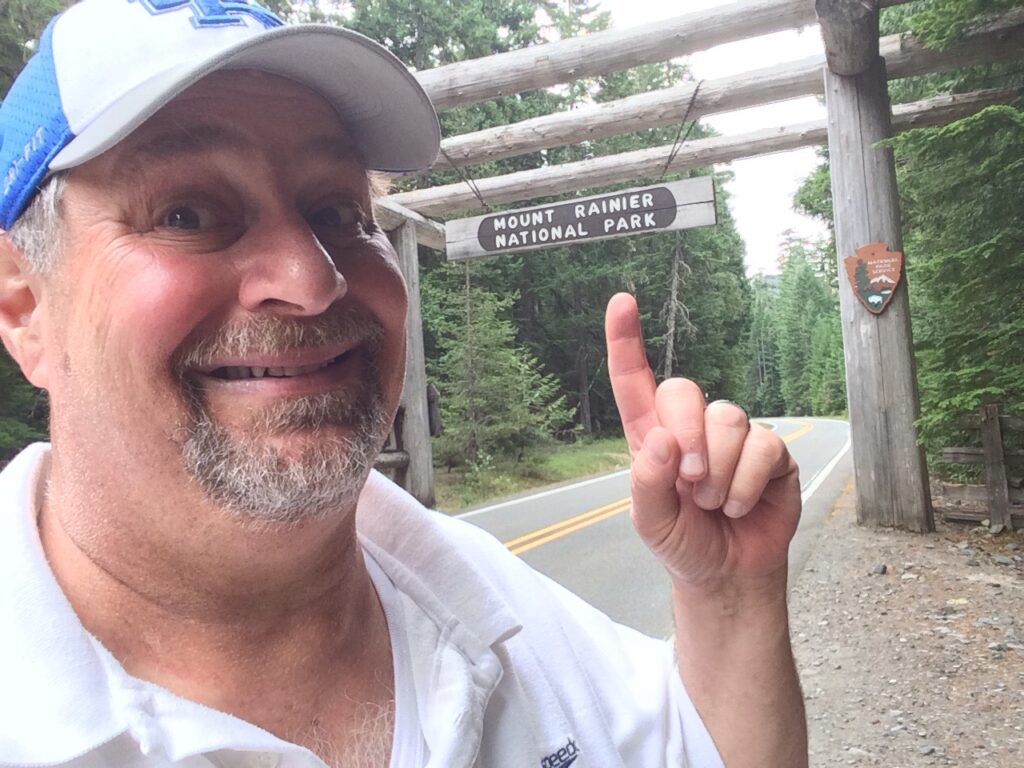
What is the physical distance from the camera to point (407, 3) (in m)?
15.8

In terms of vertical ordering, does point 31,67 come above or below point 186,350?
above

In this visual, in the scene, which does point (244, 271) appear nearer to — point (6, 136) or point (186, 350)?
point (186, 350)

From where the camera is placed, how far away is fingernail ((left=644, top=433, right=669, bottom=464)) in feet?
3.33

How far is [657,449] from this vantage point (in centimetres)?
102

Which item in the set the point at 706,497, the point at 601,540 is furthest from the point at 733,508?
the point at 601,540

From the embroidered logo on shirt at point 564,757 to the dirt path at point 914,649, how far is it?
187 cm

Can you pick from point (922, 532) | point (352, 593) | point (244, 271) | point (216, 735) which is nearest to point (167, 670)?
point (216, 735)

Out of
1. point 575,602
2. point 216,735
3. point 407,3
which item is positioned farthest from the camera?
point 407,3

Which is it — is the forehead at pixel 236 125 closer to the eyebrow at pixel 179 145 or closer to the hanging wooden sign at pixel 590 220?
the eyebrow at pixel 179 145

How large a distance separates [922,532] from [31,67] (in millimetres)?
5892

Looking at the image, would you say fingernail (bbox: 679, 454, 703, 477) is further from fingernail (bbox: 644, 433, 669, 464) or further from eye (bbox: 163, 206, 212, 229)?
eye (bbox: 163, 206, 212, 229)

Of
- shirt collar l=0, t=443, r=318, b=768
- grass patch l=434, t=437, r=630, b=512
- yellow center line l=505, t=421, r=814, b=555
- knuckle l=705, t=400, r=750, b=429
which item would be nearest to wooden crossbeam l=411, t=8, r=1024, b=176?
yellow center line l=505, t=421, r=814, b=555

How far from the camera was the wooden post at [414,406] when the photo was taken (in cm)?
674

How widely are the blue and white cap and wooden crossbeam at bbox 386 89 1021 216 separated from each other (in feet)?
18.7
